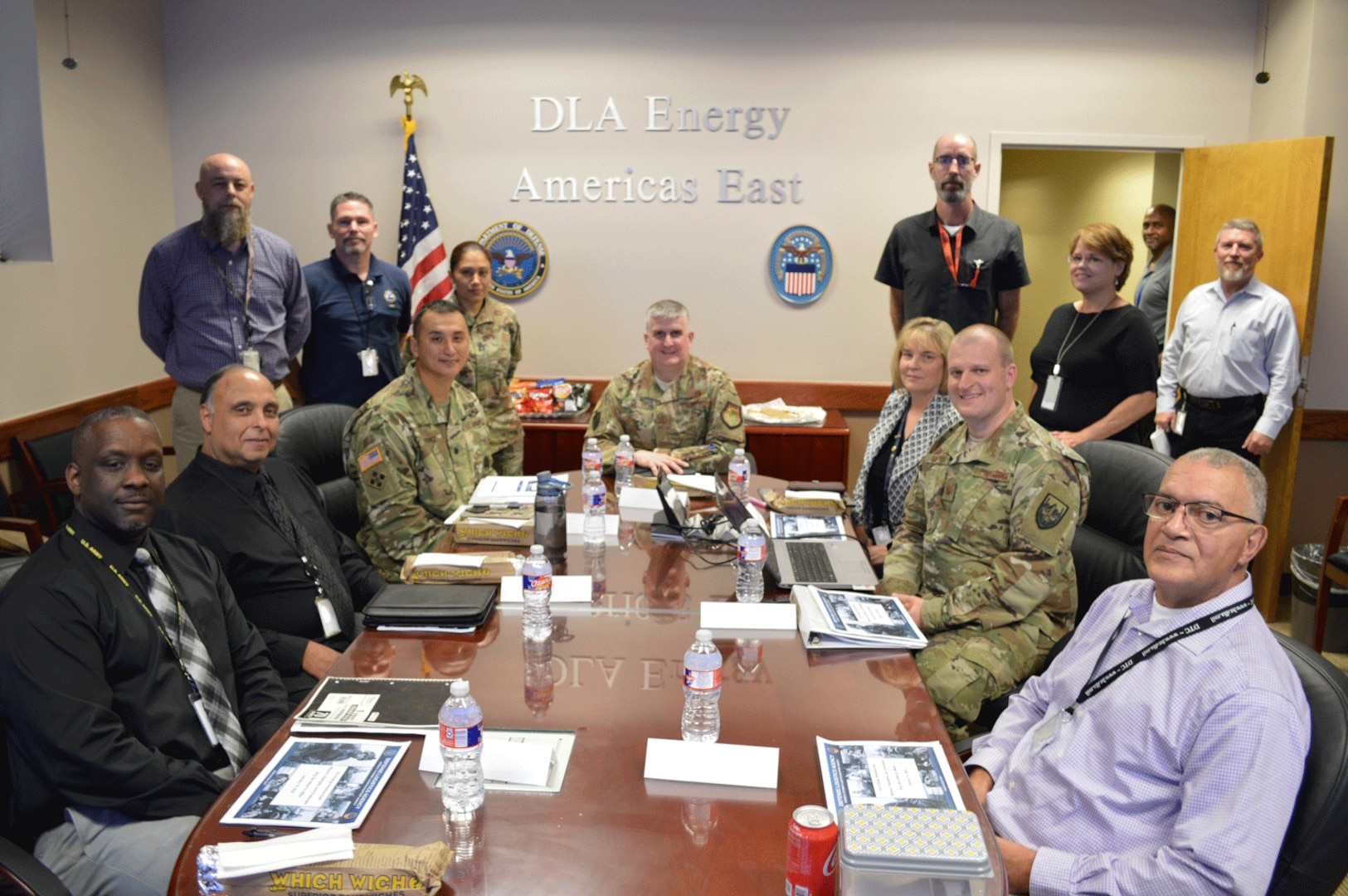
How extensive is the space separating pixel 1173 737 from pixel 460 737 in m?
1.15

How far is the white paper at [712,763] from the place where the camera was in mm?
1634

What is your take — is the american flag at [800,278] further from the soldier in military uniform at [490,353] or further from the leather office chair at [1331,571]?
the leather office chair at [1331,571]

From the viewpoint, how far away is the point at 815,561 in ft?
8.95

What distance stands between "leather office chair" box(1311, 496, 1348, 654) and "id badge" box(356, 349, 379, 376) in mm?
3966

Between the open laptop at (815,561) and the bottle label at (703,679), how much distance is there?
795mm

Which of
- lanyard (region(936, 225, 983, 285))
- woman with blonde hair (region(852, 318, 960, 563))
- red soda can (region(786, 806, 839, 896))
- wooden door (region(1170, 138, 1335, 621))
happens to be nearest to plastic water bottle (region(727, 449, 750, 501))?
woman with blonde hair (region(852, 318, 960, 563))

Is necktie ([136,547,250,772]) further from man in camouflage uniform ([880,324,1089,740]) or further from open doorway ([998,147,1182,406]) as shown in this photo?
open doorway ([998,147,1182,406])

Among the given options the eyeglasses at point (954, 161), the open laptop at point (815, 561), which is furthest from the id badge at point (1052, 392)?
the open laptop at point (815, 561)

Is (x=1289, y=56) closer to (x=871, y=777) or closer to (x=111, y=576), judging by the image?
(x=871, y=777)

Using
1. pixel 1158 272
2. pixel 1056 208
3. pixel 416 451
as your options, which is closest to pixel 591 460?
pixel 416 451

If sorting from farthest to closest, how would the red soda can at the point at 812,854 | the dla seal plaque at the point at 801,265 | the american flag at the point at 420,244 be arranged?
the dla seal plaque at the point at 801,265, the american flag at the point at 420,244, the red soda can at the point at 812,854

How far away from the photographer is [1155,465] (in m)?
2.51

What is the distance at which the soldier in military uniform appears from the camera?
14.9 ft

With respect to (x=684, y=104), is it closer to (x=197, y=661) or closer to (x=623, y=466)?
(x=623, y=466)
